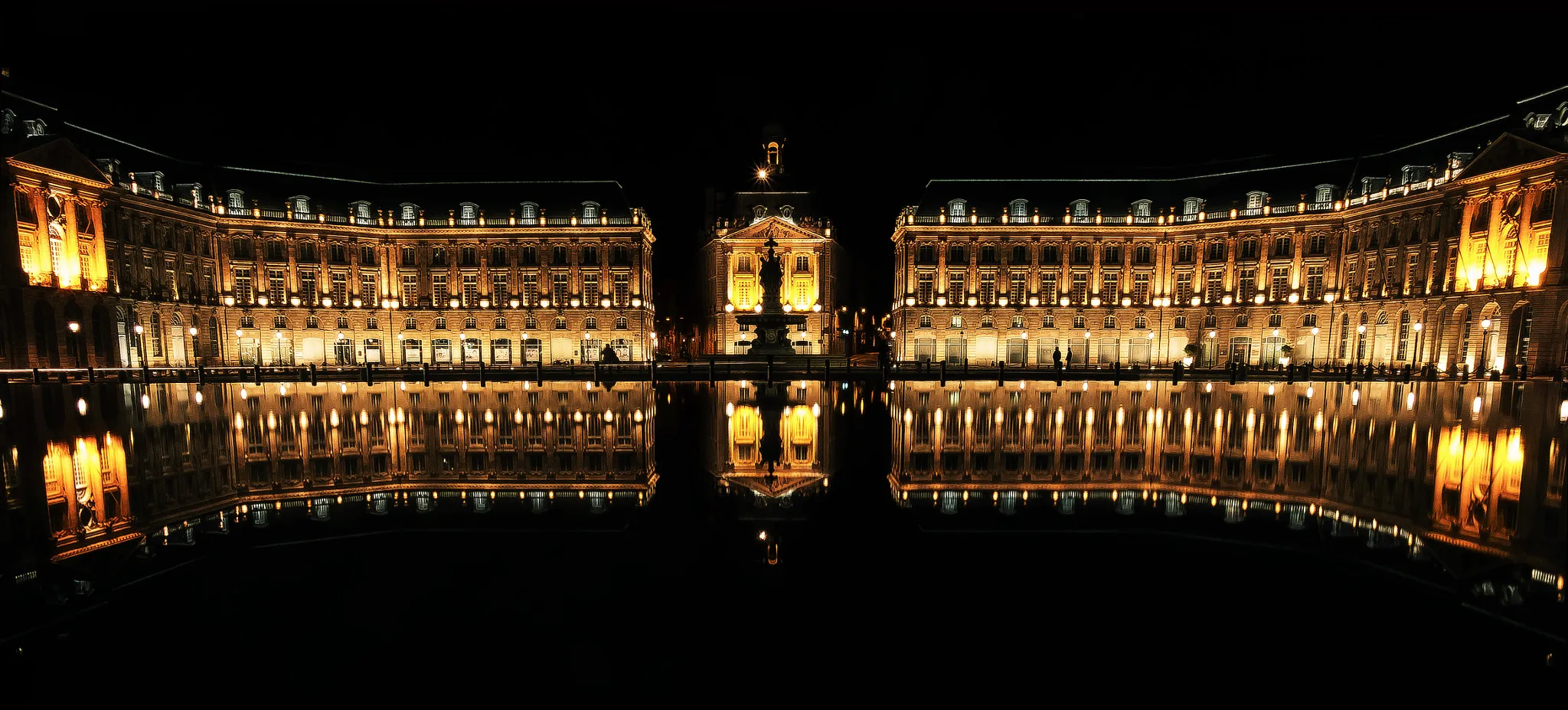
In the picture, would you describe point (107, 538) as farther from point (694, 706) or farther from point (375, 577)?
point (694, 706)

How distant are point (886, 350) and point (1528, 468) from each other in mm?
49770

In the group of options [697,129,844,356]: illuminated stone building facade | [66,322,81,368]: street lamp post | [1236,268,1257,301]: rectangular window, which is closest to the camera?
[66,322,81,368]: street lamp post

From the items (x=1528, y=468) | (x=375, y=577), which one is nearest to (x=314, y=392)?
(x=375, y=577)

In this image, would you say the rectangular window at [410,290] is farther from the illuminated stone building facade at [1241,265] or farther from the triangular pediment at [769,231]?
the illuminated stone building facade at [1241,265]

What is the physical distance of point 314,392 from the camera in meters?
21.1

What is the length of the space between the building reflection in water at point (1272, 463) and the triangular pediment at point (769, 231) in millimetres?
36767

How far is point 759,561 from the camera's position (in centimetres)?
432

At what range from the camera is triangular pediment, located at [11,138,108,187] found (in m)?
32.2

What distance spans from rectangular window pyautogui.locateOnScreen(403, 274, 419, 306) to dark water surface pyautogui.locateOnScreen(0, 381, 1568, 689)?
42461 millimetres

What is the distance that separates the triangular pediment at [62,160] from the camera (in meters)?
32.2

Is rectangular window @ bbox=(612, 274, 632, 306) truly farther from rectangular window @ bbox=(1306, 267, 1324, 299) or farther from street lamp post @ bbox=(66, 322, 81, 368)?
rectangular window @ bbox=(1306, 267, 1324, 299)

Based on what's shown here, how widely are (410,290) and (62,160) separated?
1902cm

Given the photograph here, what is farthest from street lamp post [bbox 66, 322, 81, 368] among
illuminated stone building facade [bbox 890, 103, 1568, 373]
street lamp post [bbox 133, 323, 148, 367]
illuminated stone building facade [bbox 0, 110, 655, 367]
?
illuminated stone building facade [bbox 890, 103, 1568, 373]

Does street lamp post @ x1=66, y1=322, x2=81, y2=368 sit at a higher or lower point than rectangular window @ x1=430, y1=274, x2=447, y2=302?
lower
